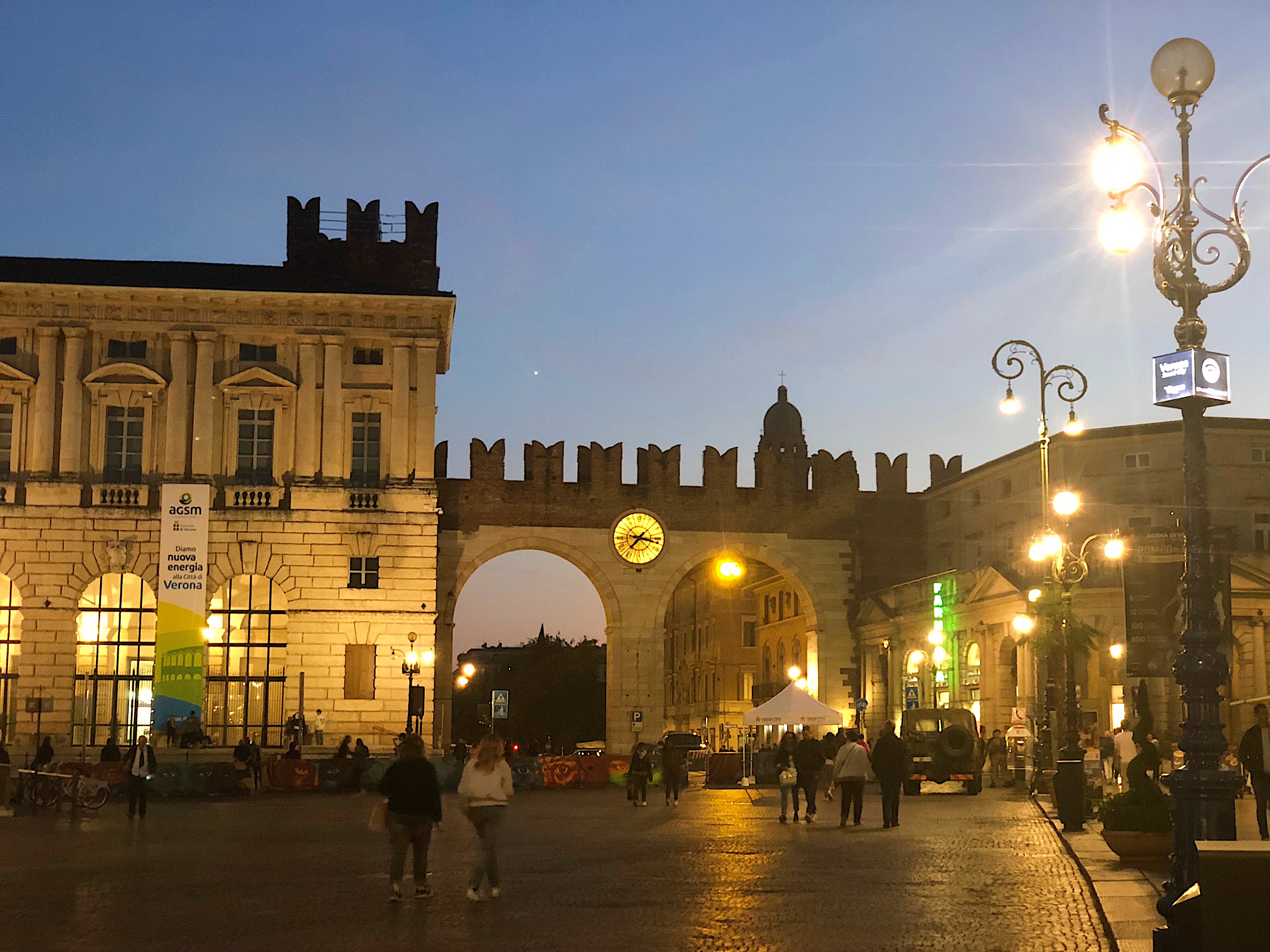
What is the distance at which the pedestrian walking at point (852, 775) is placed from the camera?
23.8 meters

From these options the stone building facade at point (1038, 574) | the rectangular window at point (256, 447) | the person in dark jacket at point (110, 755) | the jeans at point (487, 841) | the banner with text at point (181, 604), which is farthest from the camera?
the rectangular window at point (256, 447)

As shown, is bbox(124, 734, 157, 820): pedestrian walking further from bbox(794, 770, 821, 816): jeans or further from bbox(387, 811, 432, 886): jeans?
bbox(387, 811, 432, 886): jeans

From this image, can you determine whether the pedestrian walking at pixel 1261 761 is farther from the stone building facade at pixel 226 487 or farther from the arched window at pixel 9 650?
the arched window at pixel 9 650

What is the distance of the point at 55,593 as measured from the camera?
147 feet

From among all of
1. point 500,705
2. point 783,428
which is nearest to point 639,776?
point 500,705

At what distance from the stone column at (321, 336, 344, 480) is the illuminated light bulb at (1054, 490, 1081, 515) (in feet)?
80.0

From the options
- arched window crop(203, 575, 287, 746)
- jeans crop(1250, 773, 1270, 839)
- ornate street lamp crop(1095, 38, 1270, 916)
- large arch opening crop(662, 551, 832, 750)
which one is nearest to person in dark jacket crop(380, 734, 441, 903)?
ornate street lamp crop(1095, 38, 1270, 916)

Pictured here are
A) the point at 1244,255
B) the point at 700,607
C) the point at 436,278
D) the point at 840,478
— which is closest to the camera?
the point at 1244,255

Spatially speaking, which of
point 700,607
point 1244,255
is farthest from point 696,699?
point 1244,255

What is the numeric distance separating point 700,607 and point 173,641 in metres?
50.8

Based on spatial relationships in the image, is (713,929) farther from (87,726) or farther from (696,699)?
(696,699)

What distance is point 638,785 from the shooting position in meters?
31.9

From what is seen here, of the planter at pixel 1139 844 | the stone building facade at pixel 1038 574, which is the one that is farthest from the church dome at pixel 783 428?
the planter at pixel 1139 844

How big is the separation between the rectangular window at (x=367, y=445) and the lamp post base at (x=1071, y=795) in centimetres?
2897
